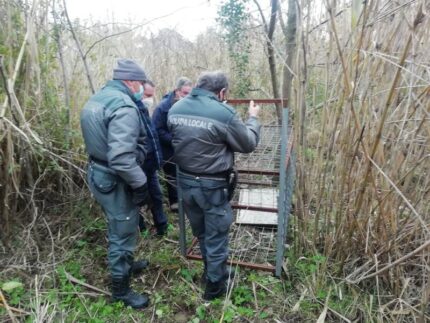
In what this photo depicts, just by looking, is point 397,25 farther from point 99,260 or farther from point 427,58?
point 99,260

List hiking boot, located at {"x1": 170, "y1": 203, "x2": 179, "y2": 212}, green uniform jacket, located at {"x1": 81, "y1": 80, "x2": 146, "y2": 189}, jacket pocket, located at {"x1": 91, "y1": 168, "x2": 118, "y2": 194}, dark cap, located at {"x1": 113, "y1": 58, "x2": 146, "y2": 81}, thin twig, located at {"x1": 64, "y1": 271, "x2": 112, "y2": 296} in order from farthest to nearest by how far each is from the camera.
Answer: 1. hiking boot, located at {"x1": 170, "y1": 203, "x2": 179, "y2": 212}
2. thin twig, located at {"x1": 64, "y1": 271, "x2": 112, "y2": 296}
3. dark cap, located at {"x1": 113, "y1": 58, "x2": 146, "y2": 81}
4. jacket pocket, located at {"x1": 91, "y1": 168, "x2": 118, "y2": 194}
5. green uniform jacket, located at {"x1": 81, "y1": 80, "x2": 146, "y2": 189}

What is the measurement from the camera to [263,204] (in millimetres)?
3174

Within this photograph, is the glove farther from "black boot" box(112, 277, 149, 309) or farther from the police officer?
"black boot" box(112, 277, 149, 309)

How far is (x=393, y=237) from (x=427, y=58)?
1041 millimetres

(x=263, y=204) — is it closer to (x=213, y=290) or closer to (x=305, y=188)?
(x=305, y=188)

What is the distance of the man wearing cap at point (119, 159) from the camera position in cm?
214

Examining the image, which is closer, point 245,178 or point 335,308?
point 335,308

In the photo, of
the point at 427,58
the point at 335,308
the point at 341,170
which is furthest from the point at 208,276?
the point at 427,58

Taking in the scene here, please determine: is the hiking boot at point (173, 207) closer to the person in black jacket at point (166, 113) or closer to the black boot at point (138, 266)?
the person in black jacket at point (166, 113)

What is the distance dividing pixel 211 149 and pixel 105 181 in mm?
753

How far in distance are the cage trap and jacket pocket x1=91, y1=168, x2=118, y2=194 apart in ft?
1.63

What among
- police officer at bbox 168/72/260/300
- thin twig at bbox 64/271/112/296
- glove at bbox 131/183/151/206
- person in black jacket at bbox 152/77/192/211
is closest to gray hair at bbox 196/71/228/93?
police officer at bbox 168/72/260/300

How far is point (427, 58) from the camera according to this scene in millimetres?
1738

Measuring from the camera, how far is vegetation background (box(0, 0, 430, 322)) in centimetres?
185
